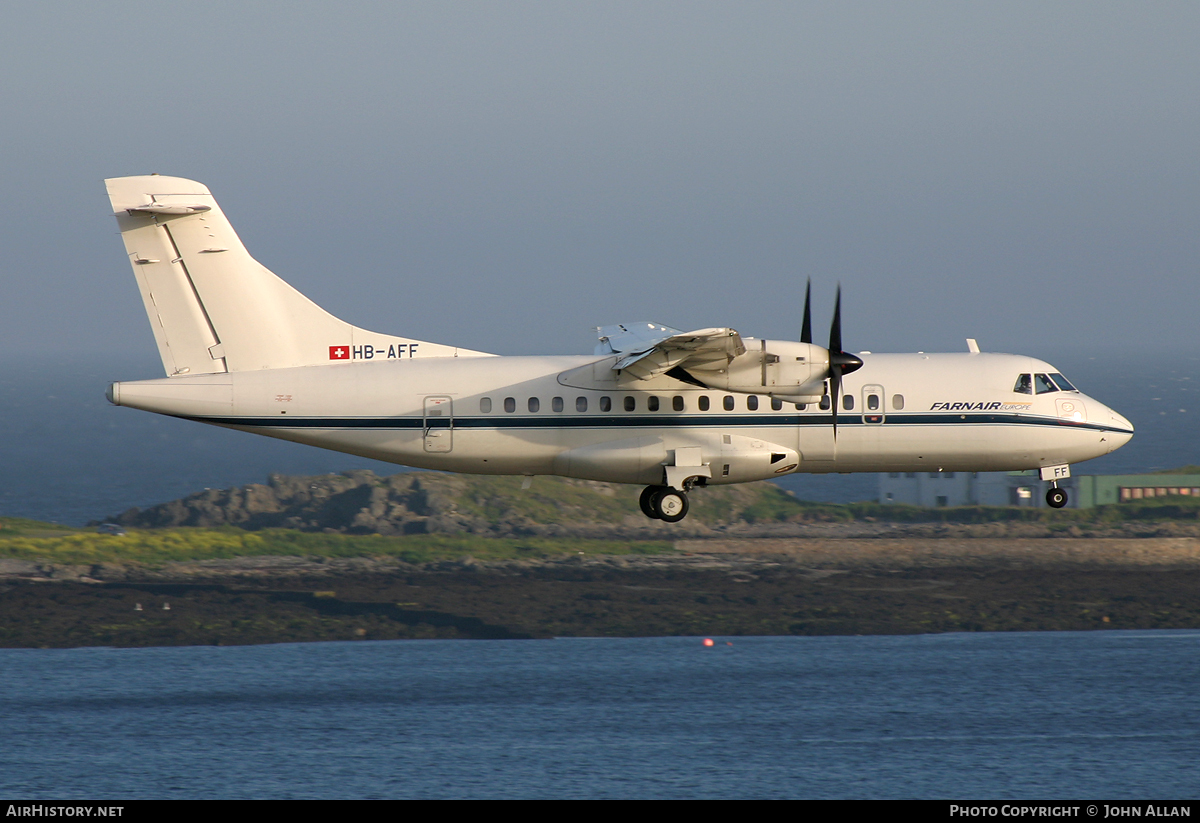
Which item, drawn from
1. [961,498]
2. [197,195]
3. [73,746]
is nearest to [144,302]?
[197,195]

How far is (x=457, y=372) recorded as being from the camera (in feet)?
99.6

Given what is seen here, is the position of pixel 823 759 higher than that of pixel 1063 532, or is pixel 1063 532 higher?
pixel 1063 532

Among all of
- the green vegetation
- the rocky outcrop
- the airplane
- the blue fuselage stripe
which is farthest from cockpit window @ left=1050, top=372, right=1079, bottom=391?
the rocky outcrop

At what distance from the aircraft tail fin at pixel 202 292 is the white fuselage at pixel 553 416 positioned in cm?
70

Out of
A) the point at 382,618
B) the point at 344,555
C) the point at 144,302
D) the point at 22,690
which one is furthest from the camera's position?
the point at 344,555

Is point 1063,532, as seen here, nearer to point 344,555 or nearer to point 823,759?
point 823,759

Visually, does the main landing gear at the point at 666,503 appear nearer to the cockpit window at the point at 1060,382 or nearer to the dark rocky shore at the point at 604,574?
the cockpit window at the point at 1060,382

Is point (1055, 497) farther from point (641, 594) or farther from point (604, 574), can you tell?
point (604, 574)

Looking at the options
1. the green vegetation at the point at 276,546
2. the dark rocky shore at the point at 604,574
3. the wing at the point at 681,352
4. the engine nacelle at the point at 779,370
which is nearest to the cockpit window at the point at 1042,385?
the engine nacelle at the point at 779,370

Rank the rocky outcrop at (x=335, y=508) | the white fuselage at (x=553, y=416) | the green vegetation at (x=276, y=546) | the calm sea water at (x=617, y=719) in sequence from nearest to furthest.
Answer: the white fuselage at (x=553, y=416) → the calm sea water at (x=617, y=719) → the green vegetation at (x=276, y=546) → the rocky outcrop at (x=335, y=508)

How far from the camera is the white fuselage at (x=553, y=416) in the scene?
2989 centimetres

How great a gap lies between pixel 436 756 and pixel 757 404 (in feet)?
241

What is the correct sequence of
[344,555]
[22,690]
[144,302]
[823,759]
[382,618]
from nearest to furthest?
1. [144,302]
2. [823,759]
3. [22,690]
4. [382,618]
5. [344,555]

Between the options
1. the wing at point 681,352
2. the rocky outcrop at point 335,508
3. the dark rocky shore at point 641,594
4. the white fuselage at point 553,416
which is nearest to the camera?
the wing at point 681,352
